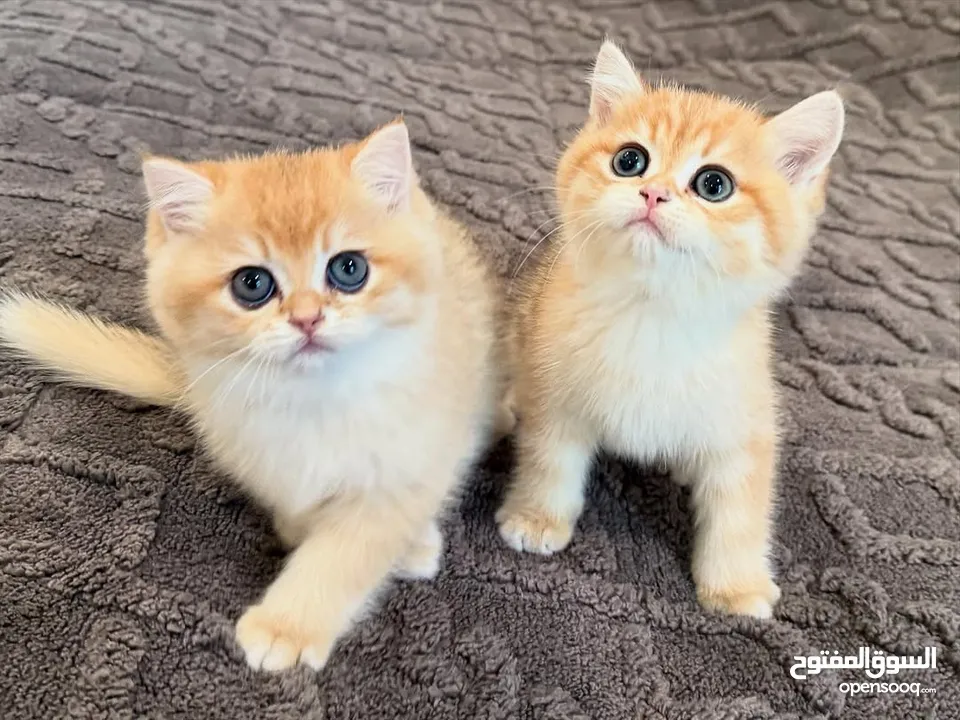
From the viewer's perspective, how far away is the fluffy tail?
102 cm

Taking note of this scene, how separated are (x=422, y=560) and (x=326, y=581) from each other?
13 cm

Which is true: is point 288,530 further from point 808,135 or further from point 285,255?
point 808,135

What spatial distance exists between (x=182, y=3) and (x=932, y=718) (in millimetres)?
1804

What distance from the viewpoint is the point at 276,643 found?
83cm

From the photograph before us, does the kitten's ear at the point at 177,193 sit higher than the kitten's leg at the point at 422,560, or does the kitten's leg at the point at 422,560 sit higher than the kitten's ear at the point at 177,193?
the kitten's ear at the point at 177,193

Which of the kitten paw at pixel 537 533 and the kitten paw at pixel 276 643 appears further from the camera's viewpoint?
the kitten paw at pixel 537 533

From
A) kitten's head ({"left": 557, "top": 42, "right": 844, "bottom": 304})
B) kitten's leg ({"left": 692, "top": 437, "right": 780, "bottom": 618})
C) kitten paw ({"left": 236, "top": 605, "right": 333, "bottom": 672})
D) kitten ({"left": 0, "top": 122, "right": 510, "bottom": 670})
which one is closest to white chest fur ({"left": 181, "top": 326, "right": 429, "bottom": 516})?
kitten ({"left": 0, "top": 122, "right": 510, "bottom": 670})

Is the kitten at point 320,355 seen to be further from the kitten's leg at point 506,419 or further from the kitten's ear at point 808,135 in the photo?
the kitten's ear at point 808,135

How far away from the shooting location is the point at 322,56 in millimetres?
1733

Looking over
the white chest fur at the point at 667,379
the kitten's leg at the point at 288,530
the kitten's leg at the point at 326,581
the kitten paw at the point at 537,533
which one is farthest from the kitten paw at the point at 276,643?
the white chest fur at the point at 667,379

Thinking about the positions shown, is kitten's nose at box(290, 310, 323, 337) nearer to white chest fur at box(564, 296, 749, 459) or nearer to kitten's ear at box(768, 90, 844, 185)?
white chest fur at box(564, 296, 749, 459)

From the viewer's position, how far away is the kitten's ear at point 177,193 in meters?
0.77

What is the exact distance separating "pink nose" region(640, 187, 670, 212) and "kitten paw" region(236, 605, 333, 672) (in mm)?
557

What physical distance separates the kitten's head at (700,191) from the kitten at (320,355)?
19 centimetres
